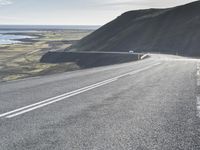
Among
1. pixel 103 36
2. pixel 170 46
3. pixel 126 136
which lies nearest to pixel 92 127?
pixel 126 136

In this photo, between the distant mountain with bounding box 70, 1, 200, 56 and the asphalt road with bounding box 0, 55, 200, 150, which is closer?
the asphalt road with bounding box 0, 55, 200, 150

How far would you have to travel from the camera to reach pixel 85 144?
17.4ft

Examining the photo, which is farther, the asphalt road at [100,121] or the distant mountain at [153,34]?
the distant mountain at [153,34]

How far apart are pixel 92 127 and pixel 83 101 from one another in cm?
333

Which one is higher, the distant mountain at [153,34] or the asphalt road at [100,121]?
the asphalt road at [100,121]

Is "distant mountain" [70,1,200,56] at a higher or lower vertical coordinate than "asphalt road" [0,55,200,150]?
lower

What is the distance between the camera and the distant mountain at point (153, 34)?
292 feet

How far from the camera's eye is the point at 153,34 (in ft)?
339

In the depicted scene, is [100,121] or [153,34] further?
[153,34]

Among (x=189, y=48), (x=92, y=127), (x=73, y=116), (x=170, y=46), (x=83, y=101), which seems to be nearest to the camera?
(x=92, y=127)

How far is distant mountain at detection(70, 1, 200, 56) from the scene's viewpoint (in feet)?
292

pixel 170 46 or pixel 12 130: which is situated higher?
pixel 12 130

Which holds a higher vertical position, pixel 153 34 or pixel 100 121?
pixel 100 121

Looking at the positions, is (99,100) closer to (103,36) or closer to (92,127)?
(92,127)
